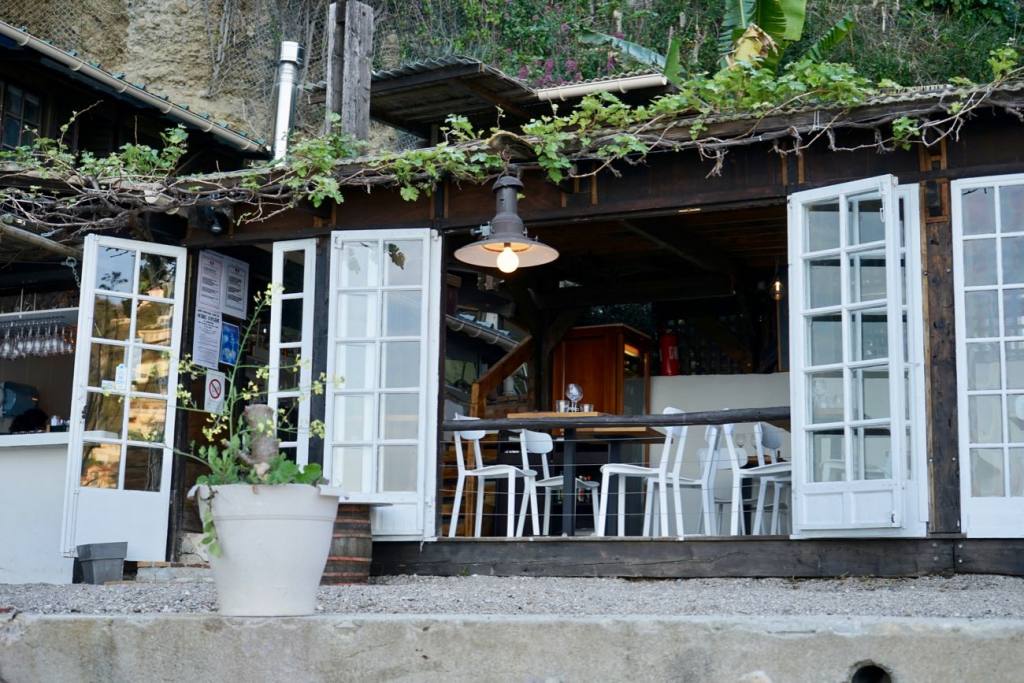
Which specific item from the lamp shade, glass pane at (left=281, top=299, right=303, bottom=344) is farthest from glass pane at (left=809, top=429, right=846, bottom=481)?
glass pane at (left=281, top=299, right=303, bottom=344)

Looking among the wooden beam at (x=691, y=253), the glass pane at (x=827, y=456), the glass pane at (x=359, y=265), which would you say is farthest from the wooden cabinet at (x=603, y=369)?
the glass pane at (x=827, y=456)

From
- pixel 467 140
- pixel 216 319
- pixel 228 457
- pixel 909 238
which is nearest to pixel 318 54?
pixel 216 319

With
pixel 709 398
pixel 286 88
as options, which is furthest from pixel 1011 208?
pixel 286 88

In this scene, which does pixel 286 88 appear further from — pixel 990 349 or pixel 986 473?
pixel 986 473

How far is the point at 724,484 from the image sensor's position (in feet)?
33.0

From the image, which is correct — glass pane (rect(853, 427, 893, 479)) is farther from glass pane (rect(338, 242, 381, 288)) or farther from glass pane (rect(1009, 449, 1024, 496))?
glass pane (rect(338, 242, 381, 288))

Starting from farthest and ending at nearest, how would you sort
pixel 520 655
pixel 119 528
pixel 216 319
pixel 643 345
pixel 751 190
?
pixel 643 345 < pixel 216 319 < pixel 119 528 < pixel 751 190 < pixel 520 655

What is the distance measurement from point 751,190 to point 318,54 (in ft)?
39.3

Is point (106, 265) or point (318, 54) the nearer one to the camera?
point (106, 265)

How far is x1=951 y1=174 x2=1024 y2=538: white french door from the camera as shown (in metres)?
6.57

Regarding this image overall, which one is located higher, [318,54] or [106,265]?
[318,54]

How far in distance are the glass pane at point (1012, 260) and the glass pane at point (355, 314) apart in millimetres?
3739

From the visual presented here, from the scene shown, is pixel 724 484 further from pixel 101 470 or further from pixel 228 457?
pixel 228 457

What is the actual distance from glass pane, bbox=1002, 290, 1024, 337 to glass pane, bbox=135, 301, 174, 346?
5257 mm
